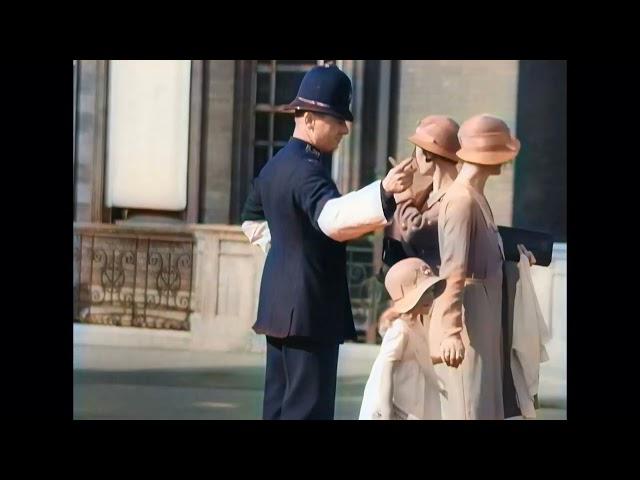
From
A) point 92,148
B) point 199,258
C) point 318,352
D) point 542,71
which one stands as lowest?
point 318,352

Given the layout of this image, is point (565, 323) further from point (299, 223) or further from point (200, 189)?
point (200, 189)

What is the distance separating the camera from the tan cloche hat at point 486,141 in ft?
20.6

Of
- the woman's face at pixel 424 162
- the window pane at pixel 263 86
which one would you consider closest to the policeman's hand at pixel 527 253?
the woman's face at pixel 424 162

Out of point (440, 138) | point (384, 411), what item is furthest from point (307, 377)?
point (440, 138)

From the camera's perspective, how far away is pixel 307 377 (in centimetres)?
628

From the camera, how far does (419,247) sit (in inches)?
245

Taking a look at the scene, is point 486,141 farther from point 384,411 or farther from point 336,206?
point 384,411

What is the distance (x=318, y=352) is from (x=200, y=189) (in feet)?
3.31

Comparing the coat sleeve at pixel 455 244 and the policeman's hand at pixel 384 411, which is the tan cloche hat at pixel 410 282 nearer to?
the coat sleeve at pixel 455 244

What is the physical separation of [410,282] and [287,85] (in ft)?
3.58

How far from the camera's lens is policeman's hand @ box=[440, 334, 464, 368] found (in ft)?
20.2

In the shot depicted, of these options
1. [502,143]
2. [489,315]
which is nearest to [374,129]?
[502,143]

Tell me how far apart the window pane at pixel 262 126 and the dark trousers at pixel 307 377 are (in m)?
0.94

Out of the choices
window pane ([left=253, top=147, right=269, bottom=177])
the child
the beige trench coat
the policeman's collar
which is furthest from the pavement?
the policeman's collar
